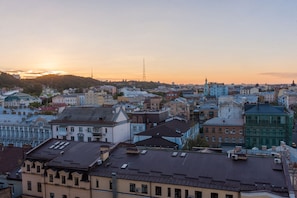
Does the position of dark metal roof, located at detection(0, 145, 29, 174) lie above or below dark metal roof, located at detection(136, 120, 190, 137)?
below

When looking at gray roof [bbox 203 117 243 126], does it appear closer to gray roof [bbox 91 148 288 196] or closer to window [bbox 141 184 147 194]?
gray roof [bbox 91 148 288 196]

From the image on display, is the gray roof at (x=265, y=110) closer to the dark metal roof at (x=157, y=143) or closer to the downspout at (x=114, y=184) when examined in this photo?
the dark metal roof at (x=157, y=143)

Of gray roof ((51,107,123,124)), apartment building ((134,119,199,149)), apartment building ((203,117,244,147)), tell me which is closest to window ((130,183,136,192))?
apartment building ((134,119,199,149))

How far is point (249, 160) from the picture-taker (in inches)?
1024

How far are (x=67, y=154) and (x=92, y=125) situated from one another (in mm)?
22234

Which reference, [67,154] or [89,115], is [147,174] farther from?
[89,115]

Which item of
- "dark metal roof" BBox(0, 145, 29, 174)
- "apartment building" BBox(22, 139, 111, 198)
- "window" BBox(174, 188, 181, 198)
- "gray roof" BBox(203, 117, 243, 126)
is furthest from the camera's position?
"gray roof" BBox(203, 117, 243, 126)

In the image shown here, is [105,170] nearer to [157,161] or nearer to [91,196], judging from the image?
[91,196]

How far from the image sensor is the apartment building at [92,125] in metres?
52.5

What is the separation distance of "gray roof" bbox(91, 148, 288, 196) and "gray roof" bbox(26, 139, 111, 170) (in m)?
2.03

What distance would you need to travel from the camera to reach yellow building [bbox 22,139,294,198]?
2289 cm

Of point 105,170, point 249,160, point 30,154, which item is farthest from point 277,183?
point 30,154

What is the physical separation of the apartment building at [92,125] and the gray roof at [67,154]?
54.3 feet

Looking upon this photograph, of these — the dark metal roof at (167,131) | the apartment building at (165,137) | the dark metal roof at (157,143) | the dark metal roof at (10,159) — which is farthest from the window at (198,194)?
the dark metal roof at (10,159)
